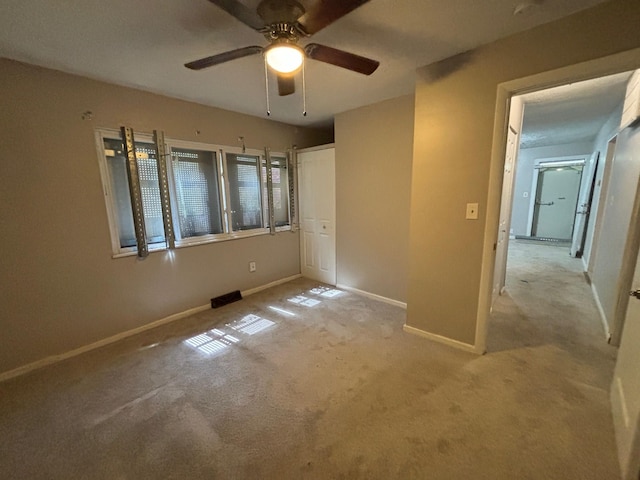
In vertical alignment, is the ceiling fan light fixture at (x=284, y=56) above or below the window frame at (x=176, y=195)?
above

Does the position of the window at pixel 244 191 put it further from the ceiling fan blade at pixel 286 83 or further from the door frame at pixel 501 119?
the door frame at pixel 501 119

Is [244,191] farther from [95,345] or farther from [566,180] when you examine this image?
[566,180]

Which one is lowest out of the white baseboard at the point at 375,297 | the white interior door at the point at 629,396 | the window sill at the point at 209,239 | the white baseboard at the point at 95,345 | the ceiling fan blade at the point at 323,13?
the white baseboard at the point at 95,345

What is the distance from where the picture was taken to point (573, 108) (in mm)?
3512

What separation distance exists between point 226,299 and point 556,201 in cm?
820

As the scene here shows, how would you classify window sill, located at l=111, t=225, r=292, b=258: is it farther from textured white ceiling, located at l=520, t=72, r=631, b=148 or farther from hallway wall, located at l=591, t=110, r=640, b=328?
hallway wall, located at l=591, t=110, r=640, b=328

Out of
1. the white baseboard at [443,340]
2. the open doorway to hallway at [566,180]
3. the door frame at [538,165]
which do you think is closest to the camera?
the white baseboard at [443,340]

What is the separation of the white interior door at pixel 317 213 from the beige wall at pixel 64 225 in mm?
1538

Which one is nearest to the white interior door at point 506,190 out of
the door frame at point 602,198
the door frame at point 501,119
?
the door frame at point 501,119

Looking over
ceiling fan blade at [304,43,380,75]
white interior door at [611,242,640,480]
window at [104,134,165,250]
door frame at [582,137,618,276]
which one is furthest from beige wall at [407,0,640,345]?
door frame at [582,137,618,276]

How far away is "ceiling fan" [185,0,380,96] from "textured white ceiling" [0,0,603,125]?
0.21 metres

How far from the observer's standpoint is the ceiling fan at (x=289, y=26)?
1146 millimetres

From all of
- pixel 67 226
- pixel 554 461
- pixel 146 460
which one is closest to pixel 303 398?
pixel 146 460

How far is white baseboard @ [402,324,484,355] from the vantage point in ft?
7.19
